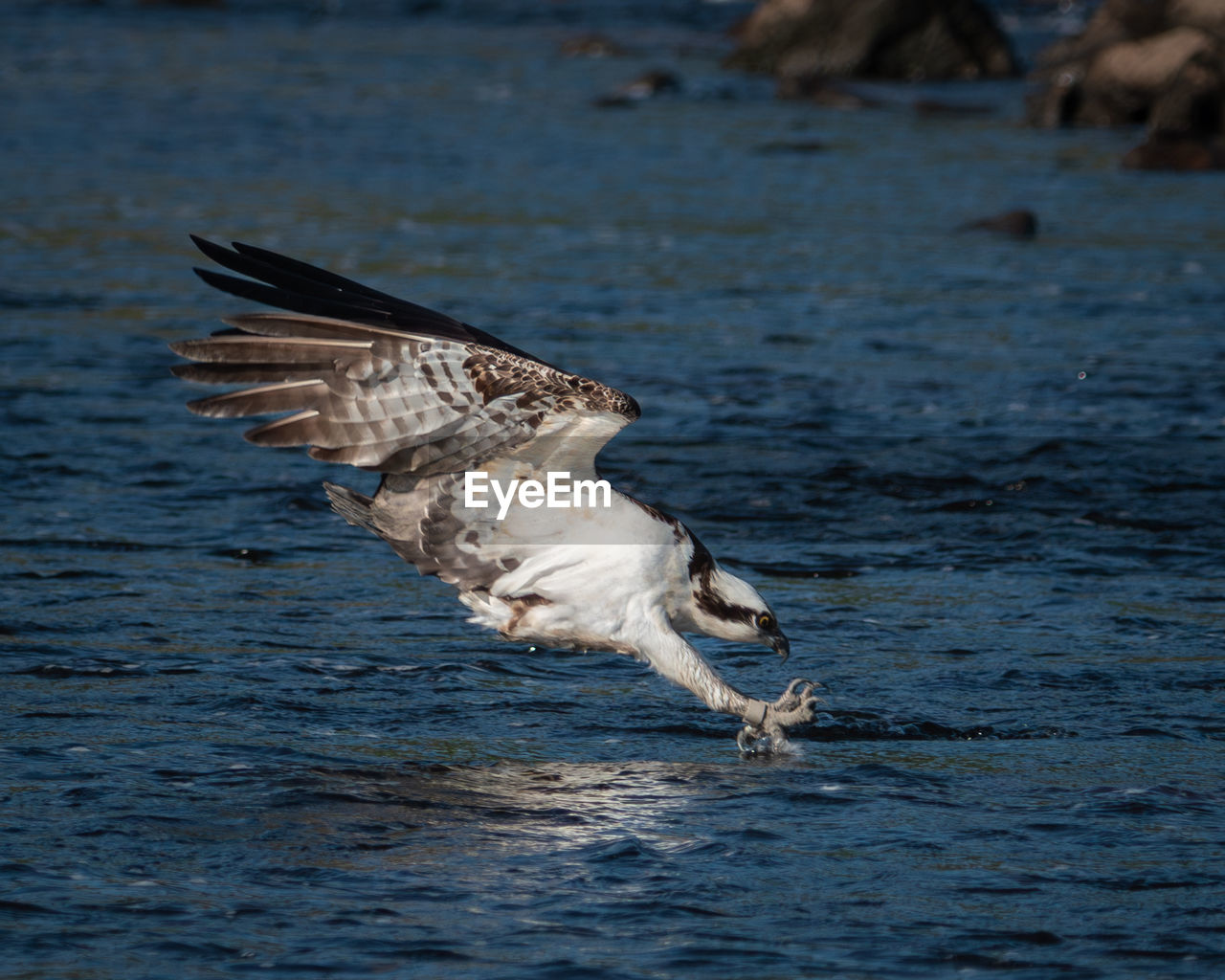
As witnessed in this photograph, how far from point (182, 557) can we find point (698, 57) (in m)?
24.2

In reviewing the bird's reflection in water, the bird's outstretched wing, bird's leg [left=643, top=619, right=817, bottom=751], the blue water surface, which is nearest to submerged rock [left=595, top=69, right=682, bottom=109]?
the blue water surface

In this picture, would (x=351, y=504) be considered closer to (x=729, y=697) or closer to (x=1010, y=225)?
(x=729, y=697)

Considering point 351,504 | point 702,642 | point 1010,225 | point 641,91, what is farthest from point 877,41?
point 351,504

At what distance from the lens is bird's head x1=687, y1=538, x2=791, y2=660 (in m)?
6.86

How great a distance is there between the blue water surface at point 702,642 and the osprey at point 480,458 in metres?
0.44

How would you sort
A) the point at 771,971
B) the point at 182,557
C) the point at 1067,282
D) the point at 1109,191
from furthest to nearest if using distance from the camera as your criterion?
the point at 1109,191 < the point at 1067,282 < the point at 182,557 < the point at 771,971

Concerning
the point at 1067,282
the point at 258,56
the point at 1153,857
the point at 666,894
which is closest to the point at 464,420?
the point at 666,894

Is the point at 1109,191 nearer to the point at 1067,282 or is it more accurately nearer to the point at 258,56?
the point at 1067,282

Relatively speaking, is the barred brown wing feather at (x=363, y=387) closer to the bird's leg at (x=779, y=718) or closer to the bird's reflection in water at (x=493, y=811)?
the bird's reflection in water at (x=493, y=811)

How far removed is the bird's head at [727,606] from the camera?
6.86 meters

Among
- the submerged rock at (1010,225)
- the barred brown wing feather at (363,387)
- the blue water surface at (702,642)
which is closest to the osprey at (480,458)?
the barred brown wing feather at (363,387)

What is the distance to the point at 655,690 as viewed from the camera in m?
7.57

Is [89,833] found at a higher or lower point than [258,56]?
lower

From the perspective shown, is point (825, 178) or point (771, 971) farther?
point (825, 178)
